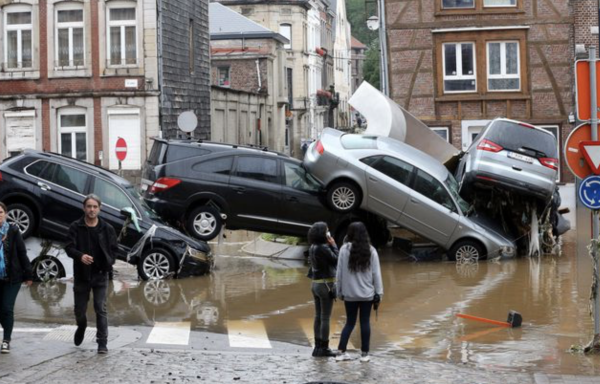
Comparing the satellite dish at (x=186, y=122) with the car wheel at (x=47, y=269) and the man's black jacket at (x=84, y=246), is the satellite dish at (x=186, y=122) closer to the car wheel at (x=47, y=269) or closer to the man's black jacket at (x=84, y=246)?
the car wheel at (x=47, y=269)

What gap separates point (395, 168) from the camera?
20.8 meters

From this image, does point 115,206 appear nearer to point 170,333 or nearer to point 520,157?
point 170,333

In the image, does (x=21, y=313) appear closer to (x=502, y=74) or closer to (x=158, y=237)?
(x=158, y=237)

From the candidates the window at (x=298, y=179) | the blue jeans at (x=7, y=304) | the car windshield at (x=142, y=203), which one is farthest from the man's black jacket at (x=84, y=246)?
the window at (x=298, y=179)

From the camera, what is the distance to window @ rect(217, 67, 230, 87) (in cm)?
5994

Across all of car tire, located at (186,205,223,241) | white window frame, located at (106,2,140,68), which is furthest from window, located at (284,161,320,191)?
white window frame, located at (106,2,140,68)

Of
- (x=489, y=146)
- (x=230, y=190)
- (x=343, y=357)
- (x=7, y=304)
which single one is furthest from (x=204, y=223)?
(x=343, y=357)

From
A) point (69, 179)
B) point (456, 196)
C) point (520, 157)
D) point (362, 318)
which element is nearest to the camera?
point (362, 318)

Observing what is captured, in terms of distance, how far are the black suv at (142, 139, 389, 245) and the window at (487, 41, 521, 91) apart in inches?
601

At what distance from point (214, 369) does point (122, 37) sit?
1055 inches

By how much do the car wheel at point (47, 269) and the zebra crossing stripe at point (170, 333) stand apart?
4605mm

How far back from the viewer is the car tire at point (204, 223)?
20.2 meters

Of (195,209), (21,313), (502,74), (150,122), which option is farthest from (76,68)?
(21,313)

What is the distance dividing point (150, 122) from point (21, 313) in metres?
21.6
